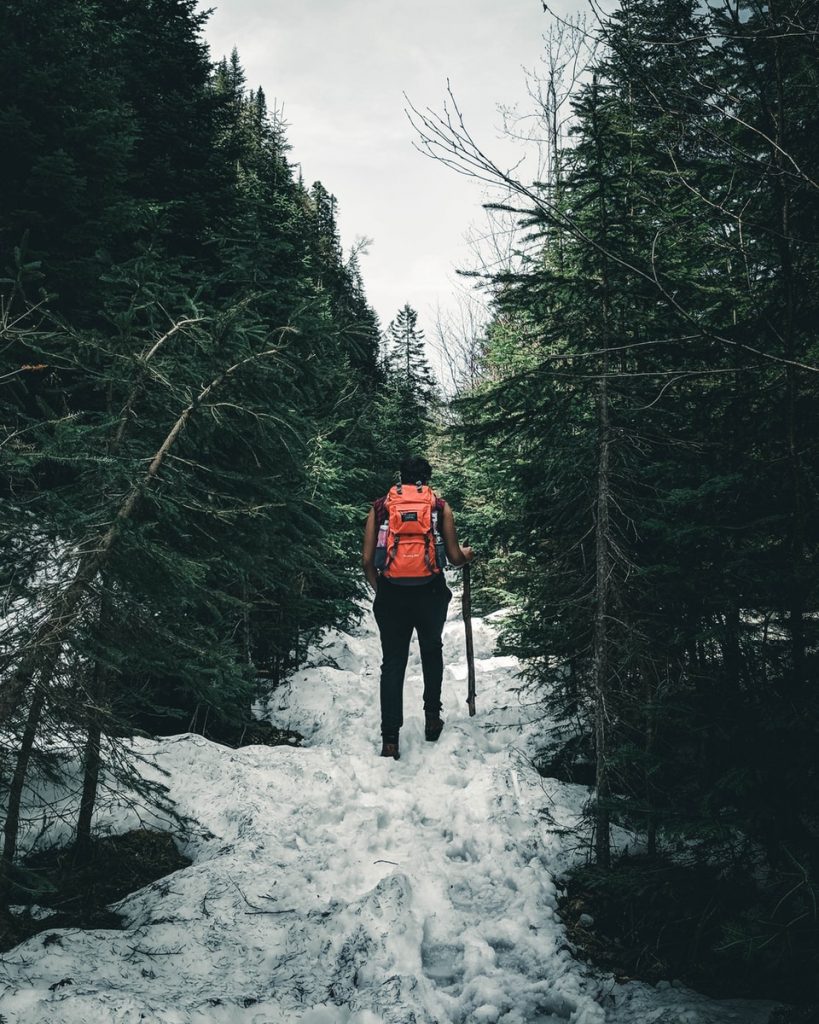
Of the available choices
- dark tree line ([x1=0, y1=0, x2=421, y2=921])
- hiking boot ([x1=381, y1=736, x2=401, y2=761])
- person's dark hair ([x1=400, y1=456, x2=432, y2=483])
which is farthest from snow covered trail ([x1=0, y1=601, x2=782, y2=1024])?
person's dark hair ([x1=400, y1=456, x2=432, y2=483])

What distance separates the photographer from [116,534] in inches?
120

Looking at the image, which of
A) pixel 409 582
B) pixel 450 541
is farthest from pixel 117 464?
pixel 450 541

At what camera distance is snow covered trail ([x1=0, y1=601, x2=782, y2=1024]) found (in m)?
2.52

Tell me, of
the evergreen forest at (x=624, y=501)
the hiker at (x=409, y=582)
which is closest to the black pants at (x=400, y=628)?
the hiker at (x=409, y=582)

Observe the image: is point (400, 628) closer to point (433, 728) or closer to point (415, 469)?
point (433, 728)

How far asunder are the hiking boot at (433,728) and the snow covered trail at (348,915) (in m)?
0.16

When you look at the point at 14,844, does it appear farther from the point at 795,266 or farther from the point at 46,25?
the point at 46,25

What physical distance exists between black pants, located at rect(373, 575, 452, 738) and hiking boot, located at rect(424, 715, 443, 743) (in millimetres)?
413

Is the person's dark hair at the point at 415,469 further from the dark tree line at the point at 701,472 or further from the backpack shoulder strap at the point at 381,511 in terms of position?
the dark tree line at the point at 701,472

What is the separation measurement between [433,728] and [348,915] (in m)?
2.83

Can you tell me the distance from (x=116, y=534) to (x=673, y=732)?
371cm

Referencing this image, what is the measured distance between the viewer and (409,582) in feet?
18.4

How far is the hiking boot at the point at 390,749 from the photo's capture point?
5.61 metres

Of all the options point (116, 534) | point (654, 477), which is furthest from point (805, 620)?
point (116, 534)
